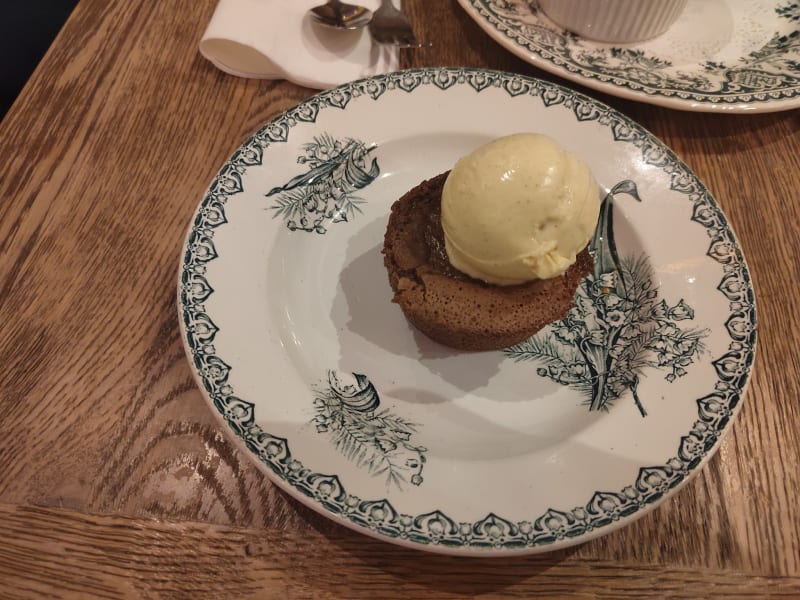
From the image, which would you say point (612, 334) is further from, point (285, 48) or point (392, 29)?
point (285, 48)

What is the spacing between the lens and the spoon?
1753 millimetres

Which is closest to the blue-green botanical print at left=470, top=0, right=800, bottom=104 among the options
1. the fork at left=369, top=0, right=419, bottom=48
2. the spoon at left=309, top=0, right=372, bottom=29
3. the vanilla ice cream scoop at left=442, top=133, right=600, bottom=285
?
the fork at left=369, top=0, right=419, bottom=48

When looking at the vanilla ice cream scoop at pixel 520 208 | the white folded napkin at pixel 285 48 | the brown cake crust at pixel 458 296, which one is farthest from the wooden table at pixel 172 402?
the vanilla ice cream scoop at pixel 520 208

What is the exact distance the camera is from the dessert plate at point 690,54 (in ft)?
4.91

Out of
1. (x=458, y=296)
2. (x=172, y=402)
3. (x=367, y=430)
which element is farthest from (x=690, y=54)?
(x=172, y=402)

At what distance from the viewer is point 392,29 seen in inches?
69.1

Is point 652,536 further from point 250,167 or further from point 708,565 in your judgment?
point 250,167

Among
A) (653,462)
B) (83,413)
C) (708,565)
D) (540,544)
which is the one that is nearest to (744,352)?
(653,462)

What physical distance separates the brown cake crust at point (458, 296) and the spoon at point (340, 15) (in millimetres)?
896

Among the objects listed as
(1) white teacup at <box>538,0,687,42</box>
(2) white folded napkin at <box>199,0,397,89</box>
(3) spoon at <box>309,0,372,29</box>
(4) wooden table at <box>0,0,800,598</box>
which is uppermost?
(1) white teacup at <box>538,0,687,42</box>

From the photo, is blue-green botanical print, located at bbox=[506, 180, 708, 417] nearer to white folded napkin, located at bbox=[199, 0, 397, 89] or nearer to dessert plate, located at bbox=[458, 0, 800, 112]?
dessert plate, located at bbox=[458, 0, 800, 112]

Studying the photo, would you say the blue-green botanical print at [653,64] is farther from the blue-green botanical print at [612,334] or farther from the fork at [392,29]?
the blue-green botanical print at [612,334]

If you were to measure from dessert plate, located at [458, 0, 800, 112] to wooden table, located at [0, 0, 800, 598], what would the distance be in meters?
0.13

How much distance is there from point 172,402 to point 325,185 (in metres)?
0.69
